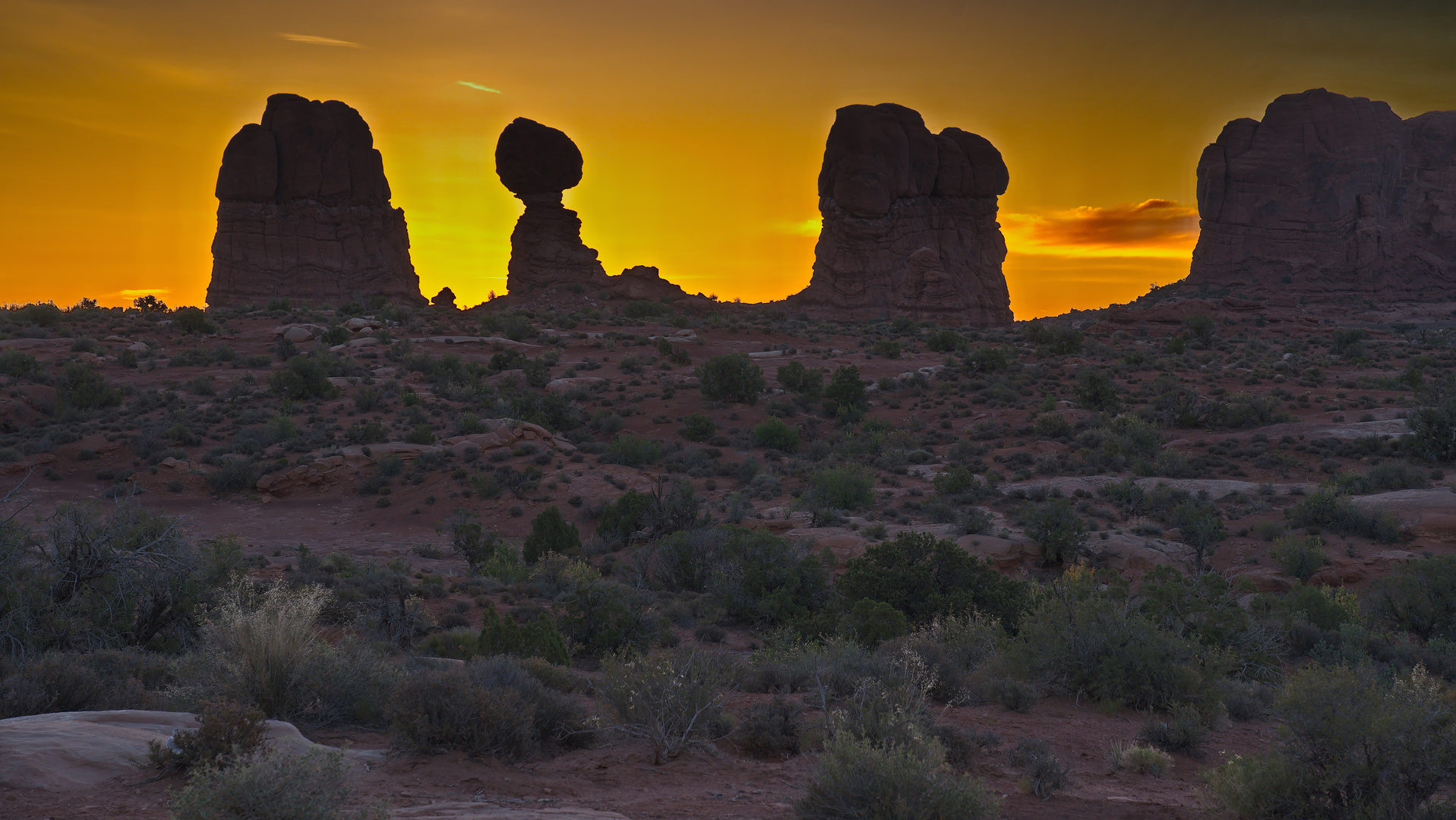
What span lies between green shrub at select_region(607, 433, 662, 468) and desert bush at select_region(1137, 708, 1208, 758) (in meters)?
18.2

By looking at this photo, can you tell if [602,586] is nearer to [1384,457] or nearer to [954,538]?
[954,538]

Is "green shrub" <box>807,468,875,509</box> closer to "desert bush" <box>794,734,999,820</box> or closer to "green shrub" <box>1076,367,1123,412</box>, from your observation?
"green shrub" <box>1076,367,1123,412</box>

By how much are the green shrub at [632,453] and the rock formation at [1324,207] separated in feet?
225

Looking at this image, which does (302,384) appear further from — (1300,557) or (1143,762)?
(1143,762)

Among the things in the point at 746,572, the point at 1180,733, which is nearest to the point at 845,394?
the point at 746,572

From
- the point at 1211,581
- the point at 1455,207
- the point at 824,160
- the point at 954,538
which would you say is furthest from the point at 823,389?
the point at 1455,207

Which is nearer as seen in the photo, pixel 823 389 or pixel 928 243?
pixel 823 389

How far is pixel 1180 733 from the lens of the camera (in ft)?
22.6

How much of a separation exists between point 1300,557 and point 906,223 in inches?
2122

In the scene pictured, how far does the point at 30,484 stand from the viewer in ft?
71.0

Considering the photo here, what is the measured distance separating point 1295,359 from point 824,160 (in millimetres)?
38934

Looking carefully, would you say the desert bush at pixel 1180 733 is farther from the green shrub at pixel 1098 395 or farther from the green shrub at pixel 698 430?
the green shrub at pixel 1098 395

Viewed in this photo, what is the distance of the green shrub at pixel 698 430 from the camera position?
90.3 feet

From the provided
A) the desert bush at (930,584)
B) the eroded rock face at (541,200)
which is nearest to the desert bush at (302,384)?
the desert bush at (930,584)
